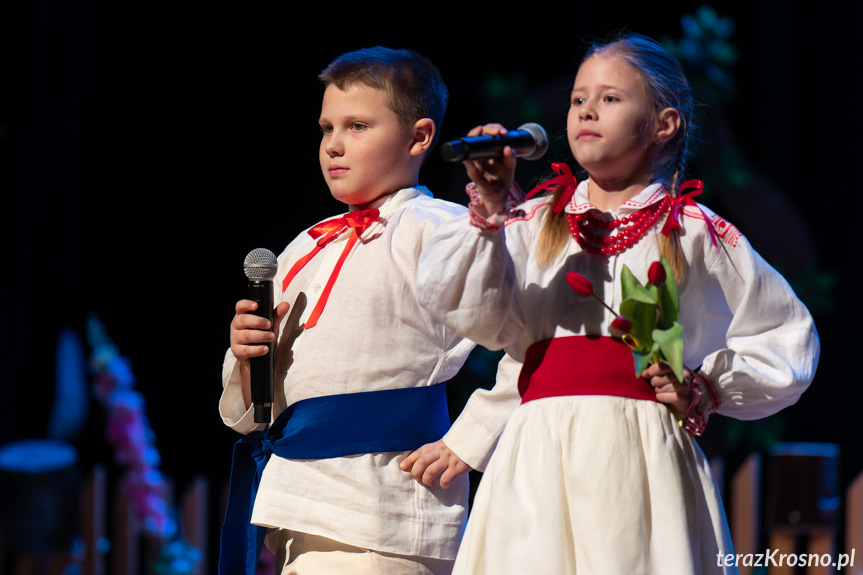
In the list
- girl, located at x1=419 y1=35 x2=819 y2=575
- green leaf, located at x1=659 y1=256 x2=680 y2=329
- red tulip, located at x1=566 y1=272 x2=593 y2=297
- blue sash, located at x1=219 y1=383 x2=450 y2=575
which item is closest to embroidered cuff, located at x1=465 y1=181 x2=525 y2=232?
girl, located at x1=419 y1=35 x2=819 y2=575

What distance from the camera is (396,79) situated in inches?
70.3

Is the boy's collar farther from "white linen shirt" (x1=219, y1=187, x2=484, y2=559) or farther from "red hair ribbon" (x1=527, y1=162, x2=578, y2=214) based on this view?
"red hair ribbon" (x1=527, y1=162, x2=578, y2=214)

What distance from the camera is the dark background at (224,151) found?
3430mm

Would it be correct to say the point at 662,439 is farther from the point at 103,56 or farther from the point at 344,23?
the point at 103,56

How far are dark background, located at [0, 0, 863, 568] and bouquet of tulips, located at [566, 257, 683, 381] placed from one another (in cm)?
220

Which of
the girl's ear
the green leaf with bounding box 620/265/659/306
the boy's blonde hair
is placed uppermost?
the boy's blonde hair

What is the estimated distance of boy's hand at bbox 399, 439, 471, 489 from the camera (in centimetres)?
159

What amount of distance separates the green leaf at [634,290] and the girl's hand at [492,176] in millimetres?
185

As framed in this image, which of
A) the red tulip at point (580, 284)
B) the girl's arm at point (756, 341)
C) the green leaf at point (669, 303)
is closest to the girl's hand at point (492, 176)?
the red tulip at point (580, 284)

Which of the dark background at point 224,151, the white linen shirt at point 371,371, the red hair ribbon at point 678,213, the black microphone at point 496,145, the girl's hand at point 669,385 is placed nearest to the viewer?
the black microphone at point 496,145

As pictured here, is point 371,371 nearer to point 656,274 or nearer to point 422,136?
point 422,136

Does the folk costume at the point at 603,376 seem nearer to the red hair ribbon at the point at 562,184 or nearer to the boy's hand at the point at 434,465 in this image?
the red hair ribbon at the point at 562,184

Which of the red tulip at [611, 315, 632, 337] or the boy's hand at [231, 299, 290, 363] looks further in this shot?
the boy's hand at [231, 299, 290, 363]

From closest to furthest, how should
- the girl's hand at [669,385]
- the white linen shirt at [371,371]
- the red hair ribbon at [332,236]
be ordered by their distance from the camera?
the girl's hand at [669,385] < the white linen shirt at [371,371] < the red hair ribbon at [332,236]
